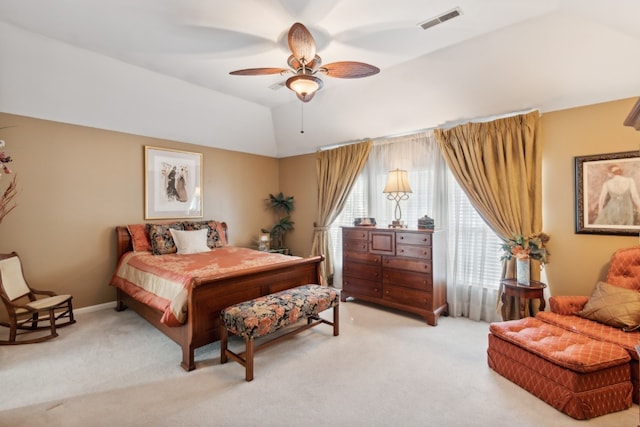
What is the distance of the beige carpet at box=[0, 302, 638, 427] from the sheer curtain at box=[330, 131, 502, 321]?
631 mm

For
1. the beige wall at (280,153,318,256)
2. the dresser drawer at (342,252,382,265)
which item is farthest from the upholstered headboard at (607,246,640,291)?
the beige wall at (280,153,318,256)

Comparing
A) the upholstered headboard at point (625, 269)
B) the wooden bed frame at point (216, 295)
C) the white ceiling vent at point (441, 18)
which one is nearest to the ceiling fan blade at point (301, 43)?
the white ceiling vent at point (441, 18)

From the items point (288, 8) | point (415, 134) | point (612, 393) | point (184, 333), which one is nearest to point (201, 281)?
point (184, 333)

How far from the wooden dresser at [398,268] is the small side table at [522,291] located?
75 cm

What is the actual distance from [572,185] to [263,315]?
3.60 metres

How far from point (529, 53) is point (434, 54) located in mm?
921

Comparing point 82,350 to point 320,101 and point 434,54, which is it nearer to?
point 320,101

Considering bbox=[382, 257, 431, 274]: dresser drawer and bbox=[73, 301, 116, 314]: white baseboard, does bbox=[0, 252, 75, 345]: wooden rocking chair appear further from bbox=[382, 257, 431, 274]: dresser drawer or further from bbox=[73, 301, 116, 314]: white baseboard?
bbox=[382, 257, 431, 274]: dresser drawer

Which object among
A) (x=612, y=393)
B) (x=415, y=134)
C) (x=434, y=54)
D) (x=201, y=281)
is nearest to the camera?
(x=612, y=393)

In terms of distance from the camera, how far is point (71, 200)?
4023mm

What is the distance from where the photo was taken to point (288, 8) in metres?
2.54

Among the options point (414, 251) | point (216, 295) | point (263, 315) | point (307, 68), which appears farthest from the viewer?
point (414, 251)

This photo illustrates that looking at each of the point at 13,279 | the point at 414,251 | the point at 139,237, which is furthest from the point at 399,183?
the point at 13,279

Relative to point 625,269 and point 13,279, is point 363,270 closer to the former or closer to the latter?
point 625,269
